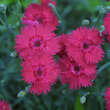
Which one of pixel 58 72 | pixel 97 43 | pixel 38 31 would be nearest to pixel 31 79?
pixel 58 72

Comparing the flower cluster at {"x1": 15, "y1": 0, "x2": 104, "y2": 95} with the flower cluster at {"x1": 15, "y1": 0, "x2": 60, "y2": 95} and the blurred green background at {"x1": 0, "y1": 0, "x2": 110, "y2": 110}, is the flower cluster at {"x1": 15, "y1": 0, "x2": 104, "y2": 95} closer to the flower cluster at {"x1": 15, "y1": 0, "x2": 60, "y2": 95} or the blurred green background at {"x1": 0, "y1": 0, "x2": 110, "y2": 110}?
the flower cluster at {"x1": 15, "y1": 0, "x2": 60, "y2": 95}

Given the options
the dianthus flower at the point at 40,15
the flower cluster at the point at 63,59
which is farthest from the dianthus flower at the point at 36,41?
the dianthus flower at the point at 40,15

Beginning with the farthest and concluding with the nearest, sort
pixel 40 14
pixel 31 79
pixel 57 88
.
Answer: pixel 57 88, pixel 40 14, pixel 31 79

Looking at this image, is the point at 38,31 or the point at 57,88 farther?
the point at 57,88

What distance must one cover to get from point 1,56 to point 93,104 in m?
0.82

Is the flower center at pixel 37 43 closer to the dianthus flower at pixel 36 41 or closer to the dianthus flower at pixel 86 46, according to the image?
the dianthus flower at pixel 36 41

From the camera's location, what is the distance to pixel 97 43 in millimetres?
1083

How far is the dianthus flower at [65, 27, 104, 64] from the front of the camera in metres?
1.06

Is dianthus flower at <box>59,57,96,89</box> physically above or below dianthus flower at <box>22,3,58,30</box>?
below

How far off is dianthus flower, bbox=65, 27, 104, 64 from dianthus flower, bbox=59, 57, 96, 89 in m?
0.03

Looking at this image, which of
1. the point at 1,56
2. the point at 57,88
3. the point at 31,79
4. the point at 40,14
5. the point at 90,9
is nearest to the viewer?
the point at 31,79

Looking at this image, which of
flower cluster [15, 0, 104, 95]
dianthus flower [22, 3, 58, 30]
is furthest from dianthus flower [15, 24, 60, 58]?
dianthus flower [22, 3, 58, 30]

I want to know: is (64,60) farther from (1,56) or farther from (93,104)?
(1,56)

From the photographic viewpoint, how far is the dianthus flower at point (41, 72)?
1.07m
